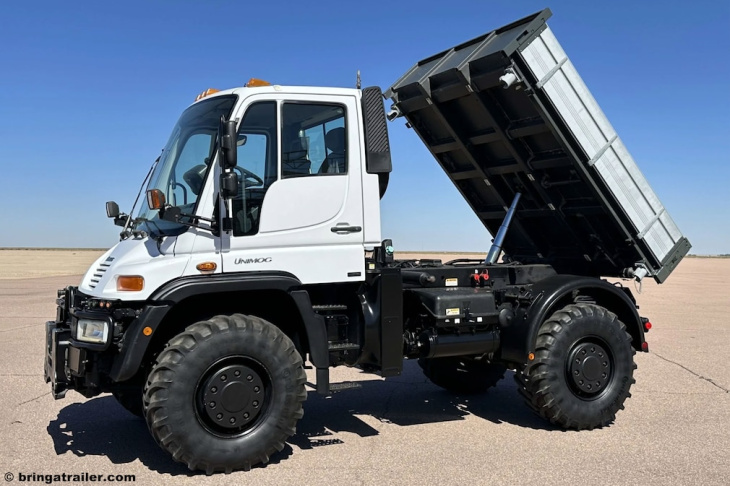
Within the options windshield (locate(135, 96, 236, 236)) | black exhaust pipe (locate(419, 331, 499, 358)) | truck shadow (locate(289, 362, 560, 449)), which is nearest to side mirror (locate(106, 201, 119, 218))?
windshield (locate(135, 96, 236, 236))

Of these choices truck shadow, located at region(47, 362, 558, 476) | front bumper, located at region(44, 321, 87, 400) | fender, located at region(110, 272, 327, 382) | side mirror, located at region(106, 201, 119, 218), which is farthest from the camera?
side mirror, located at region(106, 201, 119, 218)

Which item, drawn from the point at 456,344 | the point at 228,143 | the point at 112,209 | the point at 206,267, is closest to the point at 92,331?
the point at 206,267

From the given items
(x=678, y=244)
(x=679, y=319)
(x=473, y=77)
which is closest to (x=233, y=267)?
(x=473, y=77)

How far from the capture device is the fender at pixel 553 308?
6383 mm

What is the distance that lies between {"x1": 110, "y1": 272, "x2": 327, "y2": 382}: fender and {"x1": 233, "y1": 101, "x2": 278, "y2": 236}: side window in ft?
1.42

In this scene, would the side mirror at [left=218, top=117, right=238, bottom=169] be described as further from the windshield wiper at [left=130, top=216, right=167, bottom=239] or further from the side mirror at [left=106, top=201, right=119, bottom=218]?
the side mirror at [left=106, top=201, right=119, bottom=218]

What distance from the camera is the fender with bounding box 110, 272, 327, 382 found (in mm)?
4871

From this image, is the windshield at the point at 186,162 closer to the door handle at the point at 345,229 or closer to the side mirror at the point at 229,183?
the side mirror at the point at 229,183

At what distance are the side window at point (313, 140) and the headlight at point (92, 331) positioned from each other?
1859 millimetres

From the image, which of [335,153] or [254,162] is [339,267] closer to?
[335,153]

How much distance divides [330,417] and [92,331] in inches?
114

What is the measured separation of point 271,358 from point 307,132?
1.95m

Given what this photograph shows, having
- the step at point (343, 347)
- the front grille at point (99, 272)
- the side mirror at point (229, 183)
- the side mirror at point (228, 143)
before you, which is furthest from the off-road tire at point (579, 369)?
the front grille at point (99, 272)

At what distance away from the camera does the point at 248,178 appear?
17.9 ft
